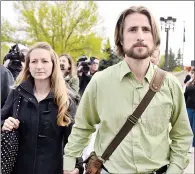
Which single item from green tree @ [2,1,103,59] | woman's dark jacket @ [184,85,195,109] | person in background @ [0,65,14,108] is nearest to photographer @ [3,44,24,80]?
person in background @ [0,65,14,108]

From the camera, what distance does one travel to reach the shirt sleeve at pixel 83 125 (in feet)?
8.31

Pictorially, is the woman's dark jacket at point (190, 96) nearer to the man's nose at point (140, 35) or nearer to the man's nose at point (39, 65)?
the man's nose at point (39, 65)

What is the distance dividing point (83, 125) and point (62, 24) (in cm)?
3482

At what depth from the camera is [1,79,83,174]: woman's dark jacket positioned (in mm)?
2965

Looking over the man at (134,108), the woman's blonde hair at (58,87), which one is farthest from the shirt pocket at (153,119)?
the woman's blonde hair at (58,87)

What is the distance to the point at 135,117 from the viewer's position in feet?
7.54

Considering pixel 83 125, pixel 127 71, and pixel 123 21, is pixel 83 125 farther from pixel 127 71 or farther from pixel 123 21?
pixel 123 21

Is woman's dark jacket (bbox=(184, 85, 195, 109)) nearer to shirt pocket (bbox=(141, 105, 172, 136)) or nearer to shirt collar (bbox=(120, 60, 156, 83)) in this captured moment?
shirt collar (bbox=(120, 60, 156, 83))

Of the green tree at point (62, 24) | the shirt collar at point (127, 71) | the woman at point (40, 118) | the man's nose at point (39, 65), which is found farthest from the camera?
the green tree at point (62, 24)

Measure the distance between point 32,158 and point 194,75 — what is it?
5614 millimetres

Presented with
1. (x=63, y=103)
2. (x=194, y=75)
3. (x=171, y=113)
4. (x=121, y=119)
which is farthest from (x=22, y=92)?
(x=194, y=75)

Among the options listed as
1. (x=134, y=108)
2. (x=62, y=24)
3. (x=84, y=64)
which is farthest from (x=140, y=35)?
(x=62, y=24)

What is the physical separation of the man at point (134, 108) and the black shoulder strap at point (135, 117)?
25mm

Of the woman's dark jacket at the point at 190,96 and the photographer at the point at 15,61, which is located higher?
the photographer at the point at 15,61
